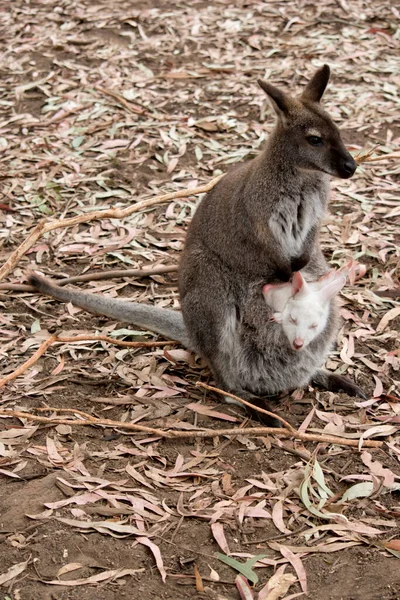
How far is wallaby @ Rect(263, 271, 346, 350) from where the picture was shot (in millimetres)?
4328

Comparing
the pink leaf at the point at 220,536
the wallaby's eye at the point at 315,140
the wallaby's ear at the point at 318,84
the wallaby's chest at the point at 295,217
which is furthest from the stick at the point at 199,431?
the wallaby's ear at the point at 318,84

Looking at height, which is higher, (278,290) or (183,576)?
(278,290)

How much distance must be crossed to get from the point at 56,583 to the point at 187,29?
21.9 ft

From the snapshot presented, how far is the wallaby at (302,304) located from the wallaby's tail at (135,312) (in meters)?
0.67

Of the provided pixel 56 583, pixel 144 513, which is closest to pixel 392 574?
pixel 144 513

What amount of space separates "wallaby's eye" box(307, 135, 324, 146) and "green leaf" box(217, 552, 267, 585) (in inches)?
81.6

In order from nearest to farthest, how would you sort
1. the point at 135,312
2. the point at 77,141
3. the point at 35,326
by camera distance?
1. the point at 135,312
2. the point at 35,326
3. the point at 77,141

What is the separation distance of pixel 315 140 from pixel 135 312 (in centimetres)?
147

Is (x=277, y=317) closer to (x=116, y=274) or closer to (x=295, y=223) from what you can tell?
(x=295, y=223)

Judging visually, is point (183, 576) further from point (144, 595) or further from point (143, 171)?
point (143, 171)

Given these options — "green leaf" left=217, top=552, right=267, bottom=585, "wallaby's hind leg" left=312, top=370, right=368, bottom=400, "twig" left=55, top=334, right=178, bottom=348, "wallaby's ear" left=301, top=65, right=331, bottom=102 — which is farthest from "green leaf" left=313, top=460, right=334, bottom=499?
"wallaby's ear" left=301, top=65, right=331, bottom=102

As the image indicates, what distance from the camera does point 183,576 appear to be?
329 centimetres

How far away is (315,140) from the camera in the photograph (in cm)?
429

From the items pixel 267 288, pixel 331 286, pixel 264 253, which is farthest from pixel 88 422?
pixel 331 286
